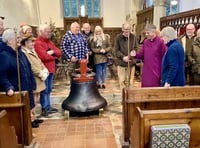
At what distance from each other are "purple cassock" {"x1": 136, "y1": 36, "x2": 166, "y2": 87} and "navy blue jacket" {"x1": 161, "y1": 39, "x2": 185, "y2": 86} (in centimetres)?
37

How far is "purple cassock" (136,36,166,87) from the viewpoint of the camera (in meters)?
3.00

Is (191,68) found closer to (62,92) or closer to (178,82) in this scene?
(178,82)

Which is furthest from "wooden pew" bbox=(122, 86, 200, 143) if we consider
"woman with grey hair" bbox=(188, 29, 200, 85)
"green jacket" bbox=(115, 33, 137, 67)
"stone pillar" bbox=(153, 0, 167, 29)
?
"stone pillar" bbox=(153, 0, 167, 29)

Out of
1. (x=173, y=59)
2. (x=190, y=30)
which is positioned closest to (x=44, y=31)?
(x=173, y=59)

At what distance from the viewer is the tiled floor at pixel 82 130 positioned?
2.66 metres

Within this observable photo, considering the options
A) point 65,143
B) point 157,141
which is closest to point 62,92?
point 65,143

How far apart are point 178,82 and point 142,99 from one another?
54cm

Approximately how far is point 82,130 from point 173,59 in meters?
1.38

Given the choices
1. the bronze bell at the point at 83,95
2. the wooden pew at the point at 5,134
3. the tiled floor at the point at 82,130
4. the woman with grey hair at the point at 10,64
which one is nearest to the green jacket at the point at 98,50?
the tiled floor at the point at 82,130

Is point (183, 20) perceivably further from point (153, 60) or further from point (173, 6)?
point (173, 6)

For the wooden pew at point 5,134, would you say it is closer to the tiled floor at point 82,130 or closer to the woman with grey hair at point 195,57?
the tiled floor at point 82,130

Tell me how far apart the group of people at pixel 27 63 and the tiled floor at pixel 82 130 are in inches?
9.5

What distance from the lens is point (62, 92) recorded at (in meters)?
4.81

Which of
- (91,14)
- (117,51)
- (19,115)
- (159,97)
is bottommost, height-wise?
(19,115)
